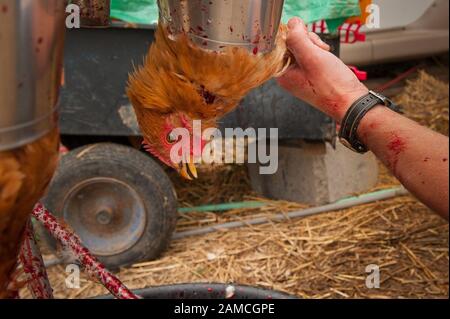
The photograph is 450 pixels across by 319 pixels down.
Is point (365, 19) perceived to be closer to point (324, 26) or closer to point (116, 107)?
point (324, 26)

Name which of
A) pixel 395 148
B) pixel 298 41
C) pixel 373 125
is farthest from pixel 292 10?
pixel 395 148

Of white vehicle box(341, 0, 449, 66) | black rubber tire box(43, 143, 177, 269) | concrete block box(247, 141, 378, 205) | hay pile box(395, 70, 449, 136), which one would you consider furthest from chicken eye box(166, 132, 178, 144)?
hay pile box(395, 70, 449, 136)

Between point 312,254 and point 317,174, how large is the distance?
1.67 feet

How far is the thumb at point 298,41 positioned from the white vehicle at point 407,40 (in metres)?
2.85

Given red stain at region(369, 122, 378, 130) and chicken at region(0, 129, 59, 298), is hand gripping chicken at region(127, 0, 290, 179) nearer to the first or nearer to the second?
red stain at region(369, 122, 378, 130)

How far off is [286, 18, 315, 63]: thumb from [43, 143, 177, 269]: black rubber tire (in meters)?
1.52

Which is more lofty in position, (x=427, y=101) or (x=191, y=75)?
(x=191, y=75)

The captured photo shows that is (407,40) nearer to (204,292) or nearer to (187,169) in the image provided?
(204,292)

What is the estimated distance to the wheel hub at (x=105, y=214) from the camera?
297cm

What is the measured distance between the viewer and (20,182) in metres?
0.82

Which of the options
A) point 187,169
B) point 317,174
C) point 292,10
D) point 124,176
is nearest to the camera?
point 187,169

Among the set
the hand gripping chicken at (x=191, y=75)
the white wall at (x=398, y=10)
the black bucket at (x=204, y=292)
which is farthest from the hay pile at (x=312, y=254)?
the hand gripping chicken at (x=191, y=75)
